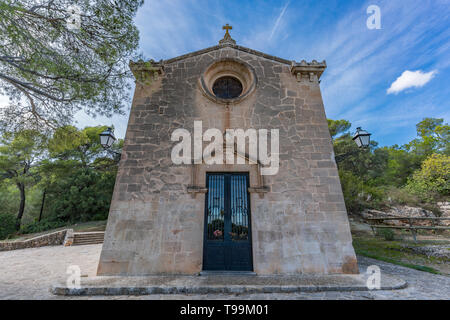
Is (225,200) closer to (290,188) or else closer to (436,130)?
(290,188)

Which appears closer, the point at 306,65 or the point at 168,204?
the point at 168,204

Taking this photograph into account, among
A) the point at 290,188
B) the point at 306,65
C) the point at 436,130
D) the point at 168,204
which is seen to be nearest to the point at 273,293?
the point at 290,188

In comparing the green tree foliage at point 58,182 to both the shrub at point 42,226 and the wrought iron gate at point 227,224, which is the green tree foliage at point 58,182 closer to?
the shrub at point 42,226

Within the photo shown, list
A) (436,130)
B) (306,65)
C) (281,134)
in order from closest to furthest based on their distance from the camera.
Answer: (281,134) → (306,65) → (436,130)

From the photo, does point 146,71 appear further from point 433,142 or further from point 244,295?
point 433,142

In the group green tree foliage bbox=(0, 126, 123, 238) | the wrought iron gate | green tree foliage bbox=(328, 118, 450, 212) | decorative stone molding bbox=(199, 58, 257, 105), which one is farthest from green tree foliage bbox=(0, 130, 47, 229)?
green tree foliage bbox=(328, 118, 450, 212)

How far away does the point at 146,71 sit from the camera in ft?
20.8

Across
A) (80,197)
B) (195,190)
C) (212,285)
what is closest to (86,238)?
(80,197)

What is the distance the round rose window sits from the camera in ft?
21.6

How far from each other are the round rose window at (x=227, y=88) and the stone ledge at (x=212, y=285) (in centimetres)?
519

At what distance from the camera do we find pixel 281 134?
19.0ft

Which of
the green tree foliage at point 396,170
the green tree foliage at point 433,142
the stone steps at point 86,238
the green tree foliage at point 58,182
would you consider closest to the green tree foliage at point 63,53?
the stone steps at point 86,238

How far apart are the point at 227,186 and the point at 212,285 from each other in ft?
7.72
